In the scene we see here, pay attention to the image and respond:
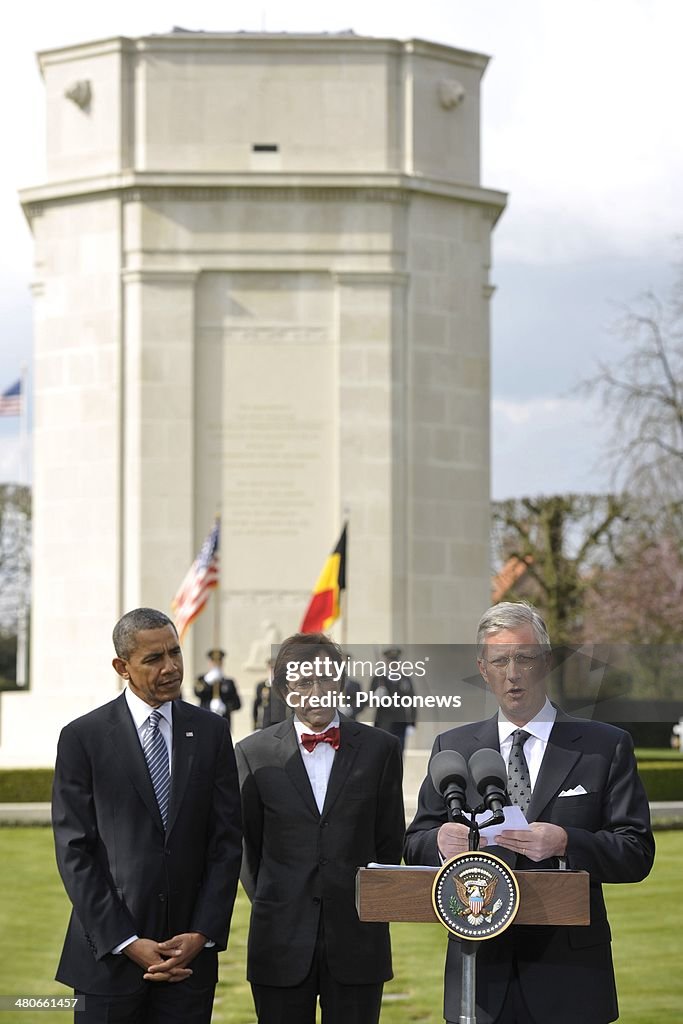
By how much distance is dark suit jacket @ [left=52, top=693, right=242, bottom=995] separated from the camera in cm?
544

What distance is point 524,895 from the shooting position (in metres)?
4.75

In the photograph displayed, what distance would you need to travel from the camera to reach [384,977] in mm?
5844

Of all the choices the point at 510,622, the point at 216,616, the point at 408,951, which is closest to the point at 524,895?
the point at 510,622

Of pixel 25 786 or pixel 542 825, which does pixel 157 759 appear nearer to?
pixel 542 825

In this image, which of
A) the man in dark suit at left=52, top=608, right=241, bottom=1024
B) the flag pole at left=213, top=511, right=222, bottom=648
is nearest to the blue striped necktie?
the man in dark suit at left=52, top=608, right=241, bottom=1024

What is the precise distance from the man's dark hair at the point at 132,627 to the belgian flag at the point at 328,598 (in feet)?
45.8

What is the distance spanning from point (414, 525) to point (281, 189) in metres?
5.31

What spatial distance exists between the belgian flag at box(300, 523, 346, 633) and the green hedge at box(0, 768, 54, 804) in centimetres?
364

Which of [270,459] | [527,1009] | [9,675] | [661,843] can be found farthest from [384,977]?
[9,675]

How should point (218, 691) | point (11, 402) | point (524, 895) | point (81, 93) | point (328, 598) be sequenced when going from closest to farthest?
point (524, 895) < point (328, 598) < point (218, 691) < point (81, 93) < point (11, 402)

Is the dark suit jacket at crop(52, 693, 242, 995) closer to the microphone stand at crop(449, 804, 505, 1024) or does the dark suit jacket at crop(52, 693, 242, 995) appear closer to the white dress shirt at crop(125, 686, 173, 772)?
the white dress shirt at crop(125, 686, 173, 772)

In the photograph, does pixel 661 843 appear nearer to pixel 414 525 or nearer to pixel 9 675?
pixel 414 525

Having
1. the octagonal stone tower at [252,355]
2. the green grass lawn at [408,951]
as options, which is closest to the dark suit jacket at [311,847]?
the green grass lawn at [408,951]

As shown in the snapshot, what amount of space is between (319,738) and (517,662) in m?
1.03
